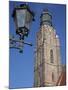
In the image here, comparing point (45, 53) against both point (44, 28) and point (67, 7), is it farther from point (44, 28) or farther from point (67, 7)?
point (67, 7)

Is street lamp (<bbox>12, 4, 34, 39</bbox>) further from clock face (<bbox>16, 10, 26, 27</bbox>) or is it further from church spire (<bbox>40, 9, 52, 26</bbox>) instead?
church spire (<bbox>40, 9, 52, 26</bbox>)

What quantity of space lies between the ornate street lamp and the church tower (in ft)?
0.36

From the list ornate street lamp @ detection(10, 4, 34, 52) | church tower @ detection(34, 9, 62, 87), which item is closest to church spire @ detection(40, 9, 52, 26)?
church tower @ detection(34, 9, 62, 87)

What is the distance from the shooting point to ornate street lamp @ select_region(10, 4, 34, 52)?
84.0 inches

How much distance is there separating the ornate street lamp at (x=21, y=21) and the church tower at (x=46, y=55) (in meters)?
0.11

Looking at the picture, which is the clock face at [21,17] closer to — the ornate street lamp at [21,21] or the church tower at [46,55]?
the ornate street lamp at [21,21]

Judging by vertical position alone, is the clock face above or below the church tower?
above

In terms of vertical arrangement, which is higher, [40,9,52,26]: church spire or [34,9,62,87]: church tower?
[40,9,52,26]: church spire

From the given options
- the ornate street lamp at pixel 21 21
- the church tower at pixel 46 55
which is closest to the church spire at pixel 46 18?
the church tower at pixel 46 55

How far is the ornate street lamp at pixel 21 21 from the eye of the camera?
2.13 m

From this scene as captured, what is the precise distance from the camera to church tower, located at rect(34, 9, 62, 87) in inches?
85.4

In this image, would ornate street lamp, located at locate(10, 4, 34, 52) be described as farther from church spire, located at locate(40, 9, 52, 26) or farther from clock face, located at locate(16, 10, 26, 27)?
church spire, located at locate(40, 9, 52, 26)

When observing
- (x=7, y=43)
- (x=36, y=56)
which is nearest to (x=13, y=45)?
(x=7, y=43)

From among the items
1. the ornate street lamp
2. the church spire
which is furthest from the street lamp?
the church spire
